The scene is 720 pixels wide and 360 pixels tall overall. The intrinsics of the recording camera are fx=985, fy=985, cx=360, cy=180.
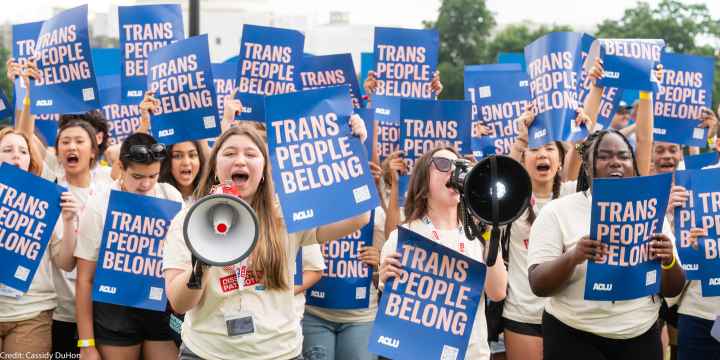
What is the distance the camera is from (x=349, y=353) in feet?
22.9

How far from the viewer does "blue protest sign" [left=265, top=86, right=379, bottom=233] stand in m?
5.27

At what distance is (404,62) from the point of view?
8531 mm

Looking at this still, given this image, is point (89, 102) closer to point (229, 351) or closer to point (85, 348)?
point (85, 348)

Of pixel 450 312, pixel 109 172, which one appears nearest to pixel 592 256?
pixel 450 312

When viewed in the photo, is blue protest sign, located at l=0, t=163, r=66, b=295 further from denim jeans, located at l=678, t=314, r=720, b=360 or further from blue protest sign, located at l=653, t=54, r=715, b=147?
blue protest sign, located at l=653, t=54, r=715, b=147

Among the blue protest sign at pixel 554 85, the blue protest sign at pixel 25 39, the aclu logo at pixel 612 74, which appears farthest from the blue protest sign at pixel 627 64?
the blue protest sign at pixel 25 39

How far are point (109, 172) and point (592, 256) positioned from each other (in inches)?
166

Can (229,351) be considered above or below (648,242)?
below

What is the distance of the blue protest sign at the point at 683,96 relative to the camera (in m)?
8.48

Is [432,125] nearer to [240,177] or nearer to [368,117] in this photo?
[368,117]

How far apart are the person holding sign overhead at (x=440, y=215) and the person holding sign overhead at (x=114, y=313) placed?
5.92ft

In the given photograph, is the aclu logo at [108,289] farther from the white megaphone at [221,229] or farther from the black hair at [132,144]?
the white megaphone at [221,229]

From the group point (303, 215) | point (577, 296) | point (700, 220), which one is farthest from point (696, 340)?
point (303, 215)

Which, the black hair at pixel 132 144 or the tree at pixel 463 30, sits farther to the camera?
the tree at pixel 463 30
